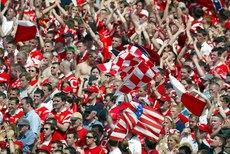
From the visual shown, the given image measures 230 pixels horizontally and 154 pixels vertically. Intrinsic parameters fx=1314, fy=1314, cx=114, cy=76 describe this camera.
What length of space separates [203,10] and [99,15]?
2.55 m

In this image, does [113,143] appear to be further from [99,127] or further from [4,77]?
[4,77]

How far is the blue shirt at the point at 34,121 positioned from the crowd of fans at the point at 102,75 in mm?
15

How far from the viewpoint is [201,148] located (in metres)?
18.2

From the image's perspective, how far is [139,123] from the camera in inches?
710

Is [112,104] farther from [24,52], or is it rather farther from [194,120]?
[24,52]

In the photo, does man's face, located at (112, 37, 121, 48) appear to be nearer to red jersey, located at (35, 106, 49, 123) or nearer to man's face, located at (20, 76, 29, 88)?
man's face, located at (20, 76, 29, 88)

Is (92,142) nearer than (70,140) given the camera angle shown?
Yes

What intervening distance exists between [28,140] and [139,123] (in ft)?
5.83

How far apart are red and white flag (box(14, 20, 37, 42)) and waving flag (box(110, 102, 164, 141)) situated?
5.05 m

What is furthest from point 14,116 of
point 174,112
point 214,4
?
point 214,4

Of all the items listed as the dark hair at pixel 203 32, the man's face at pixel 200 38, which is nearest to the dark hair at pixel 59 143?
the man's face at pixel 200 38

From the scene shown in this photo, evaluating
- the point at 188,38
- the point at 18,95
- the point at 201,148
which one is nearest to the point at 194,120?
the point at 201,148

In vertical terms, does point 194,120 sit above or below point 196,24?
above

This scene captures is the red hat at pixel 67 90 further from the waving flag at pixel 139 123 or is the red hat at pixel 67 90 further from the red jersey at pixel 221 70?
the red jersey at pixel 221 70
